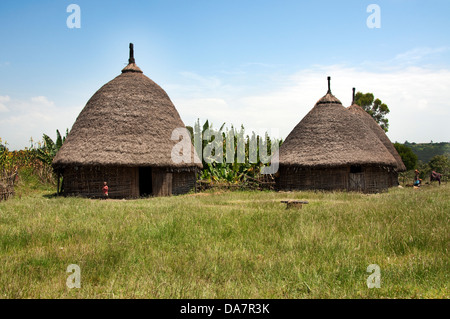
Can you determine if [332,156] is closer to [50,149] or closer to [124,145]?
[124,145]

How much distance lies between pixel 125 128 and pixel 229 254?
11.7 metres

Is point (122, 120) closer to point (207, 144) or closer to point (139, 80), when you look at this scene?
point (139, 80)

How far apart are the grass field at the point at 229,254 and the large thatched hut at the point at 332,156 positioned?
9.06 m

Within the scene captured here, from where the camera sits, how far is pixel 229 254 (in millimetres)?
5270

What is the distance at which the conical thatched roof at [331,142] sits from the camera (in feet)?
56.5

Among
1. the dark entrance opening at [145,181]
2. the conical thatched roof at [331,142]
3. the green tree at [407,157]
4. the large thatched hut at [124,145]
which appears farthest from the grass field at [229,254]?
the green tree at [407,157]

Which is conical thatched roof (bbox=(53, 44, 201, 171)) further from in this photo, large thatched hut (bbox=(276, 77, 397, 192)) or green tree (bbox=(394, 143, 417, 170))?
green tree (bbox=(394, 143, 417, 170))

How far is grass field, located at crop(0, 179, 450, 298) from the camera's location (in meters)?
4.02

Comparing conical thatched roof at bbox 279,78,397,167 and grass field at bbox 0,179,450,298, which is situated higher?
conical thatched roof at bbox 279,78,397,167

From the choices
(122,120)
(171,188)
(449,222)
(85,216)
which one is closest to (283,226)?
(449,222)

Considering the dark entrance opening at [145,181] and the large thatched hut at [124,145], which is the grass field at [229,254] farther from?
the dark entrance opening at [145,181]

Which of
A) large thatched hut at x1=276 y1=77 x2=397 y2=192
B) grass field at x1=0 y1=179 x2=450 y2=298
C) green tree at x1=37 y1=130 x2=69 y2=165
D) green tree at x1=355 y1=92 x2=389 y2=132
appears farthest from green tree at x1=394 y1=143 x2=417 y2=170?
green tree at x1=37 y1=130 x2=69 y2=165

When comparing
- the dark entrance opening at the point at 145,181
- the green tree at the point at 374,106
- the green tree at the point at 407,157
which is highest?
the green tree at the point at 374,106

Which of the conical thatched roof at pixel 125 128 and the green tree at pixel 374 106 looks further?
the green tree at pixel 374 106
